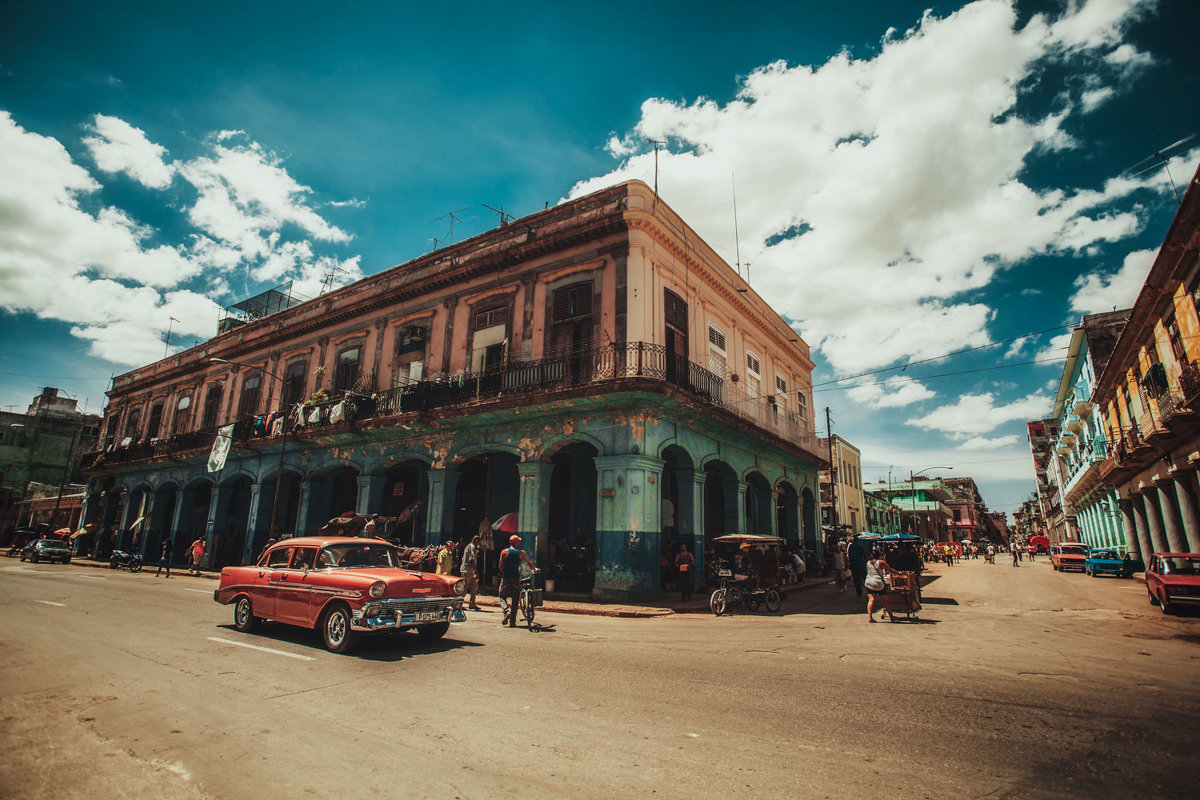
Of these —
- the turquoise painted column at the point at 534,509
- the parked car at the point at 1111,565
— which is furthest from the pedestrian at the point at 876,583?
the parked car at the point at 1111,565

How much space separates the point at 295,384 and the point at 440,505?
35.6 ft

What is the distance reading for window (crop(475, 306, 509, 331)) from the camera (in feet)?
59.9

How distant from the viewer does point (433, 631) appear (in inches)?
333

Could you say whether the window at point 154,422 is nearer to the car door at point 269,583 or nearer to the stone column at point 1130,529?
the car door at point 269,583

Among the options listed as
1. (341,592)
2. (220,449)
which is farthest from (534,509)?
(220,449)

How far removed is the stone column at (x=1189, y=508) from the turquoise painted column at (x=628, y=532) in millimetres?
18239

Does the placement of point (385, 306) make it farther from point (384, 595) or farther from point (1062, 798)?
point (1062, 798)

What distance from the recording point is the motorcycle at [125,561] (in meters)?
24.2

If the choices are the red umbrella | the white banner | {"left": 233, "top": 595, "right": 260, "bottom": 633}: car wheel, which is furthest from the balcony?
{"left": 233, "top": 595, "right": 260, "bottom": 633}: car wheel

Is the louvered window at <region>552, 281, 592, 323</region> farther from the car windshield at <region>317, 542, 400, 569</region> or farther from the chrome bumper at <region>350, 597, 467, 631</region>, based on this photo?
the chrome bumper at <region>350, 597, 467, 631</region>

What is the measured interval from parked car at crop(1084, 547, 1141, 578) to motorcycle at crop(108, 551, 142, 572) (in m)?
42.3

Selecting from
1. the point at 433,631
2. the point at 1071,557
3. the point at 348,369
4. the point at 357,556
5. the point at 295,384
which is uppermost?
the point at 348,369

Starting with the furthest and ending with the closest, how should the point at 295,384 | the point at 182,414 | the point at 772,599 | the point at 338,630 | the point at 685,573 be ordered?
the point at 182,414
the point at 295,384
the point at 685,573
the point at 772,599
the point at 338,630

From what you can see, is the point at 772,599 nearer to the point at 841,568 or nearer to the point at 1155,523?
the point at 841,568
